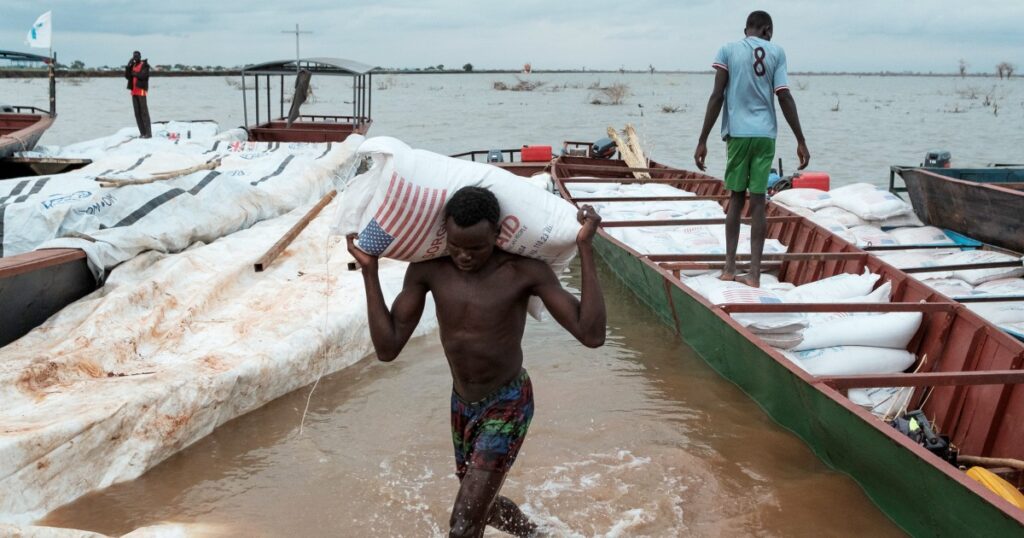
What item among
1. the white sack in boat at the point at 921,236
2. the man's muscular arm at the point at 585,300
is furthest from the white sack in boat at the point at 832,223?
the man's muscular arm at the point at 585,300

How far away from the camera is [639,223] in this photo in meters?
7.42

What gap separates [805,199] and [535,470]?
237 inches

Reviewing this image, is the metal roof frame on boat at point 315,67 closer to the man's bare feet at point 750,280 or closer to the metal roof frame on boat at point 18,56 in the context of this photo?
the metal roof frame on boat at point 18,56

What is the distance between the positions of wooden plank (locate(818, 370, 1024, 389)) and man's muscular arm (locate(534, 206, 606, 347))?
179cm

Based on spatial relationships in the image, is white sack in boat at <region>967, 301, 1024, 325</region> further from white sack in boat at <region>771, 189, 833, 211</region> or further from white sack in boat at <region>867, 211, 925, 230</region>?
white sack in boat at <region>771, 189, 833, 211</region>

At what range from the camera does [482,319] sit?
2604mm

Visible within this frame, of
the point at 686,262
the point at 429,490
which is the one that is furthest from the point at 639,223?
the point at 429,490

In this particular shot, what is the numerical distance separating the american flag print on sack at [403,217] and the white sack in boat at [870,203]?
6.83 metres

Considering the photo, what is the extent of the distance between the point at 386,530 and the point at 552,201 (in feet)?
6.09

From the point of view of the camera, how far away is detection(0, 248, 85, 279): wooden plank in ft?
14.8

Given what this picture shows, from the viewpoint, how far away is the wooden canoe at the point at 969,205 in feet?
22.9

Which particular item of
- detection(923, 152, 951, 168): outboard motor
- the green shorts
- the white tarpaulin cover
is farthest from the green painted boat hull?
detection(923, 152, 951, 168): outboard motor

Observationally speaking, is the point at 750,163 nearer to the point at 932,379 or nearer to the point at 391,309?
the point at 932,379

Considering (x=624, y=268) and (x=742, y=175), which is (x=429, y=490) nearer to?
(x=742, y=175)
